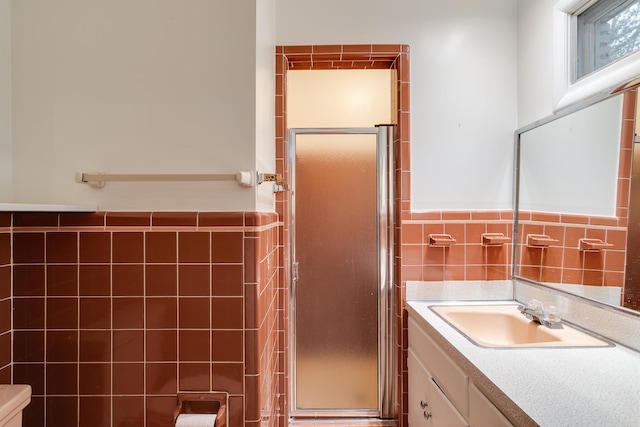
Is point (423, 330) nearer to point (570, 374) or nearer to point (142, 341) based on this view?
point (570, 374)

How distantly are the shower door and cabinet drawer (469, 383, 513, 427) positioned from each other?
939 millimetres

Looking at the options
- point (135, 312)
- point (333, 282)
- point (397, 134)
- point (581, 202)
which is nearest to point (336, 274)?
point (333, 282)

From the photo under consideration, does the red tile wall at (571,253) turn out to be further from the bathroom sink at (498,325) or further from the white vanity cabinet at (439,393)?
the white vanity cabinet at (439,393)

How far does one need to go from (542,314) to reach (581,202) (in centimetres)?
52

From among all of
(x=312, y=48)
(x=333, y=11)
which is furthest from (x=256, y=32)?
(x=333, y=11)

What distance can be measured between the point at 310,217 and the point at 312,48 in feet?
3.26

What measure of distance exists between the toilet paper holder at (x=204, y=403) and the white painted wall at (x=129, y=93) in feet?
2.30

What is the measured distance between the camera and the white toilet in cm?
79

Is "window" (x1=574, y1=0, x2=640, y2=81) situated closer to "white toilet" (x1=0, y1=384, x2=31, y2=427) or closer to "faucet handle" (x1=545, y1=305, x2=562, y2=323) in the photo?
"faucet handle" (x1=545, y1=305, x2=562, y2=323)

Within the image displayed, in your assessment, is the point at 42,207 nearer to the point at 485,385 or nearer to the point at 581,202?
the point at 485,385

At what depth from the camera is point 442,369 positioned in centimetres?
121

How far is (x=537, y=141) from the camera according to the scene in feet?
5.06

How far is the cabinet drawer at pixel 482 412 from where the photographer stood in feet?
2.80

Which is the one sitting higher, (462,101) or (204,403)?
(462,101)
